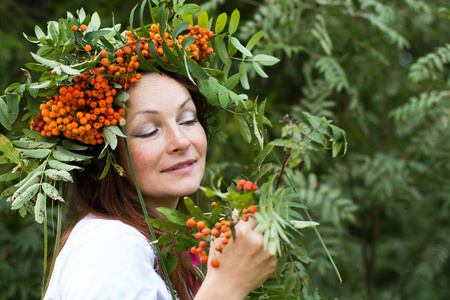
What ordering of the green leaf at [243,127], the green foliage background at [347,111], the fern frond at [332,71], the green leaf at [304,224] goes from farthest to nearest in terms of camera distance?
the green foliage background at [347,111]
the fern frond at [332,71]
the green leaf at [243,127]
the green leaf at [304,224]

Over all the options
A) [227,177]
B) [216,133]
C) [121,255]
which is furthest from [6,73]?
[121,255]

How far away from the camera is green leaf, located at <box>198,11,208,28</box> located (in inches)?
67.1

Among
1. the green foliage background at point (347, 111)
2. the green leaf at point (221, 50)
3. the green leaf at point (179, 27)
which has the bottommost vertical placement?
the green foliage background at point (347, 111)

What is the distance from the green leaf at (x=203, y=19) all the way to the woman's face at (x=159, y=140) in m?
0.23

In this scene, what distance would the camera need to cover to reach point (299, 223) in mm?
1192

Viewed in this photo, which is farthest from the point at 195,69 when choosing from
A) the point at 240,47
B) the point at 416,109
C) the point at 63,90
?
the point at 416,109

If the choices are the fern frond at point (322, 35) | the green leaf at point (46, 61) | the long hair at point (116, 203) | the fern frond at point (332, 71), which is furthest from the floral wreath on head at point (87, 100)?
the fern frond at point (332, 71)

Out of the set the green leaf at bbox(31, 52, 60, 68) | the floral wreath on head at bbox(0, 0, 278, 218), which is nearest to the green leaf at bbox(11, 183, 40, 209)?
the floral wreath on head at bbox(0, 0, 278, 218)

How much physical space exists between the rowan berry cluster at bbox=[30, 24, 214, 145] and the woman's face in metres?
0.06

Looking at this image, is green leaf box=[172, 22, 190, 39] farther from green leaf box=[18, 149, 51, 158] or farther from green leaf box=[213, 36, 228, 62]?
green leaf box=[18, 149, 51, 158]

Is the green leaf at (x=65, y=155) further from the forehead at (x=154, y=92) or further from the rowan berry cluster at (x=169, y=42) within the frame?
the rowan berry cluster at (x=169, y=42)

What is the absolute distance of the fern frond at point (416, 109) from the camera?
280cm

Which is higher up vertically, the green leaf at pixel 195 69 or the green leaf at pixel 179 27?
the green leaf at pixel 179 27

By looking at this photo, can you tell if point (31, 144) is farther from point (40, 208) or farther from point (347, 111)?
point (347, 111)
